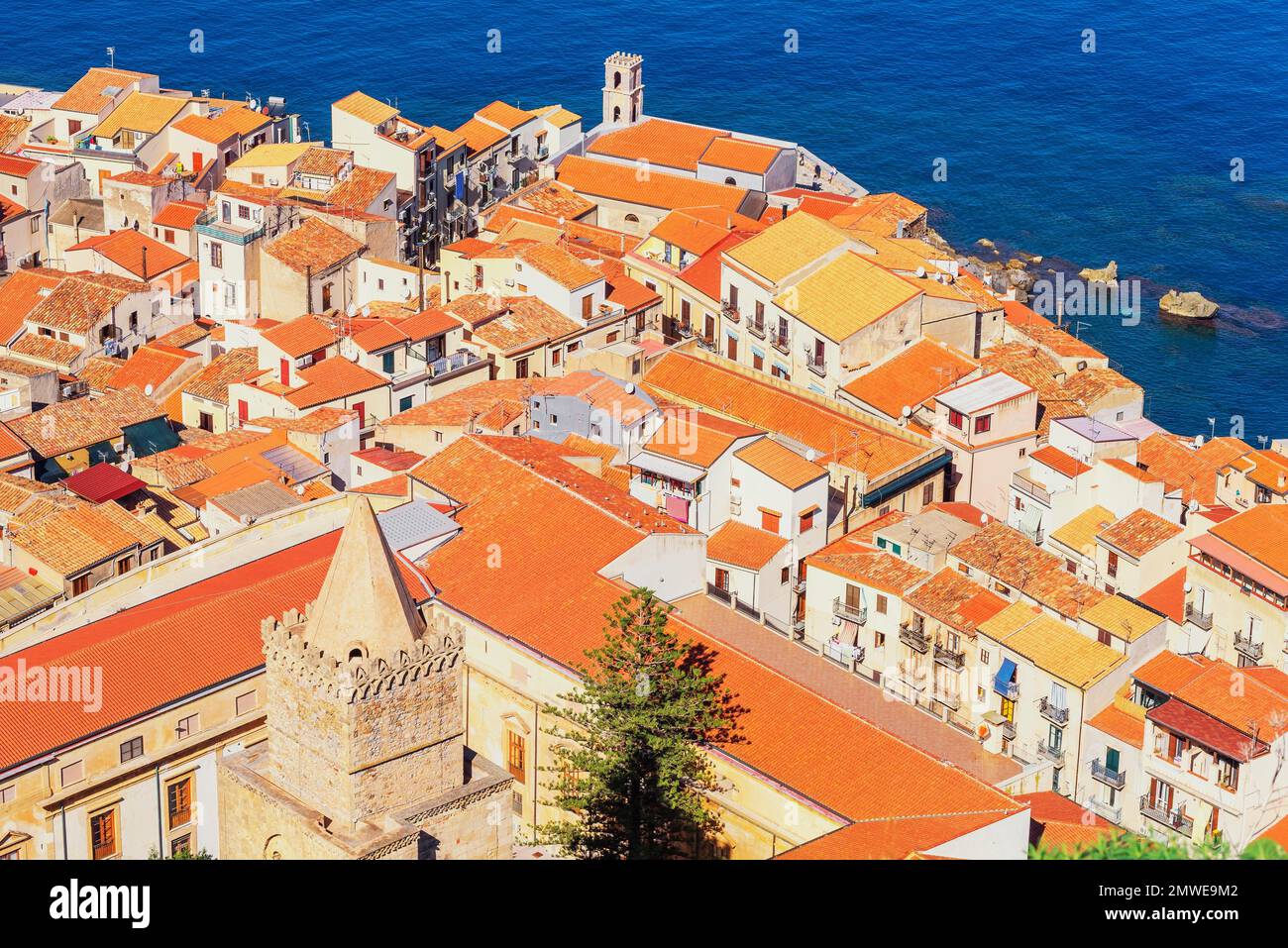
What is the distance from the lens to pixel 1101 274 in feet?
397

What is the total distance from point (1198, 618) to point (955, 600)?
810cm

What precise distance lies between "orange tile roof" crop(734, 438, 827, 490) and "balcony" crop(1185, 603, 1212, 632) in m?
12.5

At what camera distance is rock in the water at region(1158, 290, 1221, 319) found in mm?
116812

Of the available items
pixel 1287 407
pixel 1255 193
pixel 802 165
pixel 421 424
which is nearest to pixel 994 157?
pixel 1255 193

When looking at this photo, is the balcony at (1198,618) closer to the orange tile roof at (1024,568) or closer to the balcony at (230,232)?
the orange tile roof at (1024,568)

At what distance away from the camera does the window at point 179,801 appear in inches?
2083

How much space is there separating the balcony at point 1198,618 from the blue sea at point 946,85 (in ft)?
145

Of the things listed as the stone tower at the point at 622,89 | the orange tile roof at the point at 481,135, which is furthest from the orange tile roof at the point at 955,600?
the stone tower at the point at 622,89

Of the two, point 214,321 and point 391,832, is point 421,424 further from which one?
point 391,832

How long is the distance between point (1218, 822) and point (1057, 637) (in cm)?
746

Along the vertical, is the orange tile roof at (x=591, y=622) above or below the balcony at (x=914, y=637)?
above

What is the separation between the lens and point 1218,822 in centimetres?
5931

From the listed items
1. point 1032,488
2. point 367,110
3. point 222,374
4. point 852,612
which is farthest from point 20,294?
point 1032,488

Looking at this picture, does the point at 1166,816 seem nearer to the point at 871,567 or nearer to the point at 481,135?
the point at 871,567
